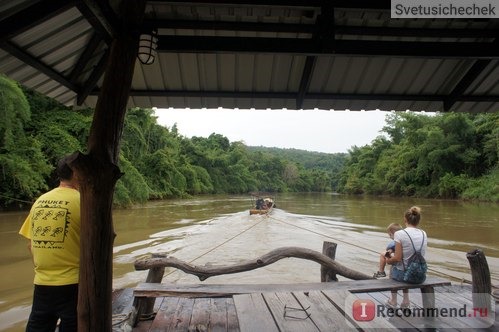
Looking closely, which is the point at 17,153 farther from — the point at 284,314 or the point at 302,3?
the point at 302,3

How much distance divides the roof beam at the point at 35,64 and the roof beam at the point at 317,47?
987mm

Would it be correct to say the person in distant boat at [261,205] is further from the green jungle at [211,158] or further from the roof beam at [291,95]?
the roof beam at [291,95]

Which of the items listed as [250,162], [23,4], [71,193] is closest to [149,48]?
[23,4]

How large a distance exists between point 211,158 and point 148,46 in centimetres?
5791

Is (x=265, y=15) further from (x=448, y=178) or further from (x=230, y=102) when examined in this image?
(x=448, y=178)

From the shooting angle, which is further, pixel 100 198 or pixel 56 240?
pixel 56 240

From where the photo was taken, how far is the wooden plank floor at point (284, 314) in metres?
3.08

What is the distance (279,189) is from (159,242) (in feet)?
247

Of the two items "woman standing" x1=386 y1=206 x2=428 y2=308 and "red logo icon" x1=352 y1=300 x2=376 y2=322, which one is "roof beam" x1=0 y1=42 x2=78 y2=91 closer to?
"red logo icon" x1=352 y1=300 x2=376 y2=322

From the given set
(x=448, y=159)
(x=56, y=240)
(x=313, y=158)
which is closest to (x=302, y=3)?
(x=56, y=240)

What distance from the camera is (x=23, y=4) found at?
94.2 inches

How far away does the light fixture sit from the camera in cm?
289

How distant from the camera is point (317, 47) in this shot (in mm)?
2975

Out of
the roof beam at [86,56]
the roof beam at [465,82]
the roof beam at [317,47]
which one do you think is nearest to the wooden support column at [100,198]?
the roof beam at [317,47]
